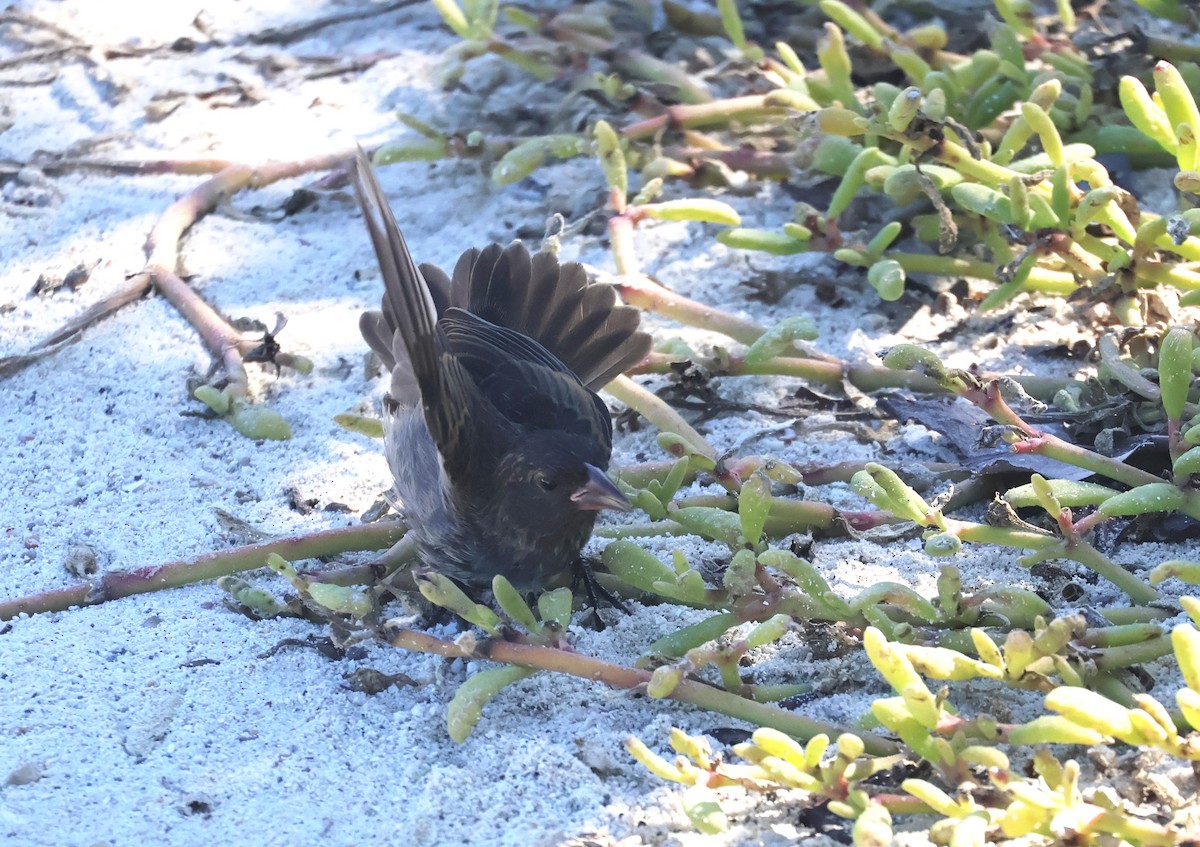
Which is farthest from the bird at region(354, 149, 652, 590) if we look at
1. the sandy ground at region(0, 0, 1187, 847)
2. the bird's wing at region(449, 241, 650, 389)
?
the sandy ground at region(0, 0, 1187, 847)

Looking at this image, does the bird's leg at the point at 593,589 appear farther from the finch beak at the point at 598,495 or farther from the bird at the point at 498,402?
the finch beak at the point at 598,495

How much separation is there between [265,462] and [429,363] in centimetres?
107

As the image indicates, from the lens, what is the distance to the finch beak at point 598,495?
283cm

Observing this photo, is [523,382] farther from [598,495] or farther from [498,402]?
[598,495]

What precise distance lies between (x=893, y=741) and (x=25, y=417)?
8.49ft

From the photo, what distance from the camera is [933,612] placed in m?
2.32

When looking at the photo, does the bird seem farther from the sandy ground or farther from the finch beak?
the sandy ground

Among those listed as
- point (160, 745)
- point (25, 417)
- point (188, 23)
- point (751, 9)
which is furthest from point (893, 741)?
point (188, 23)

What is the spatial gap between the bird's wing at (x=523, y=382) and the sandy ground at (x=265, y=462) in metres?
0.33

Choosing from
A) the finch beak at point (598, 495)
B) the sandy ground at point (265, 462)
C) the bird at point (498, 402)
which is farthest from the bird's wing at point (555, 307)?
the finch beak at point (598, 495)

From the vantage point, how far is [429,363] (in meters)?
2.63

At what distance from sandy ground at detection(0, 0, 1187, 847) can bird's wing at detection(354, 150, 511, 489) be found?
0.46m

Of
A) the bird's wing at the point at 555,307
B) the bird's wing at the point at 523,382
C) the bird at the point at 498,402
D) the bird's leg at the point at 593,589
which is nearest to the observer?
the bird at the point at 498,402

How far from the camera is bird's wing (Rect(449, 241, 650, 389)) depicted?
11.3 feet
